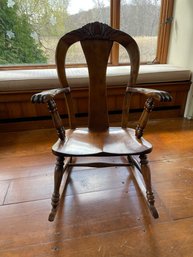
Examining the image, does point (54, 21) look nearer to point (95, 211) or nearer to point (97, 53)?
point (97, 53)

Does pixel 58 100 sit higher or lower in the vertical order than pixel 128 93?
lower

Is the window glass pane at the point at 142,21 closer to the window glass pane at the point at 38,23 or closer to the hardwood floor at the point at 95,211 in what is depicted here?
the window glass pane at the point at 38,23

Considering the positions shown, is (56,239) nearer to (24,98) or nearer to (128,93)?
(128,93)

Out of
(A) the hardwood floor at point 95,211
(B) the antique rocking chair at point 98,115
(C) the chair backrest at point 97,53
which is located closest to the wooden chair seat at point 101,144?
(B) the antique rocking chair at point 98,115

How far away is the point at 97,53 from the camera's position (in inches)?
44.4

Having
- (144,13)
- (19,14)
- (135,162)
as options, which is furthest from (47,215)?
(144,13)

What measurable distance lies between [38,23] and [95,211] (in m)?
1.93

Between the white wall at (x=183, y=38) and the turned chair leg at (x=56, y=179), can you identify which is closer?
the turned chair leg at (x=56, y=179)

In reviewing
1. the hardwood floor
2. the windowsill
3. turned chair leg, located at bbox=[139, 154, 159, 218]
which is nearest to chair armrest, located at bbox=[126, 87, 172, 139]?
turned chair leg, located at bbox=[139, 154, 159, 218]

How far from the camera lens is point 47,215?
1.05 metres

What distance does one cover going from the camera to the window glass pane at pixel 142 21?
217 cm

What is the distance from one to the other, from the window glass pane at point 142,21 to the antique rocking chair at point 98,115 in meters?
1.28

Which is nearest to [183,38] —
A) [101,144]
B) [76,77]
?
[76,77]

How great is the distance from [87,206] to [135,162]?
44 centimetres
